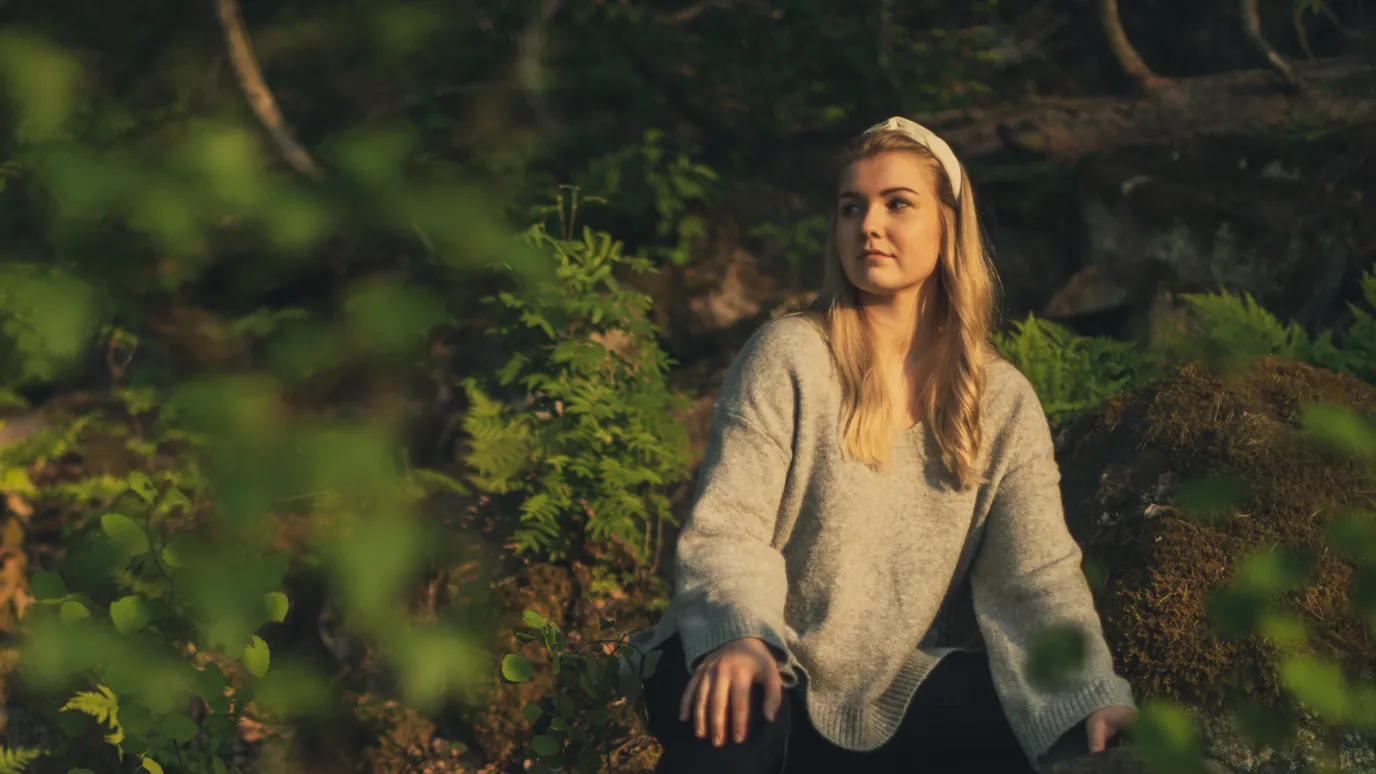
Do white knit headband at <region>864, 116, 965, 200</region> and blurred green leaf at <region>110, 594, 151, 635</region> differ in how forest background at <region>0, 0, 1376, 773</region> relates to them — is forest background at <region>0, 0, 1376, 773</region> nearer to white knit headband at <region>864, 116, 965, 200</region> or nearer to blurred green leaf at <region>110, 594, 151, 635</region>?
blurred green leaf at <region>110, 594, 151, 635</region>

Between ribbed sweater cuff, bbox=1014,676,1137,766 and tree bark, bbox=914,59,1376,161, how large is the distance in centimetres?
577

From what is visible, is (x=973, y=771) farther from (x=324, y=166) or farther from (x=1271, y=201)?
(x=1271, y=201)

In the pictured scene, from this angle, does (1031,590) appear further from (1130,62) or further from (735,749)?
(1130,62)

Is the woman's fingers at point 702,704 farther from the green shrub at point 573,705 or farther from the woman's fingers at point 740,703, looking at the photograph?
the green shrub at point 573,705

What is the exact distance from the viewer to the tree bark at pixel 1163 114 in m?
8.09

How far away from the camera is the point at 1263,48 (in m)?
8.04

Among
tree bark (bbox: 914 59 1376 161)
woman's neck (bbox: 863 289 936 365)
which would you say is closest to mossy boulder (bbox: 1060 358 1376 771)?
woman's neck (bbox: 863 289 936 365)

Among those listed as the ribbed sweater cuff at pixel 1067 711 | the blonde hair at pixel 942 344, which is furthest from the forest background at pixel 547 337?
the blonde hair at pixel 942 344

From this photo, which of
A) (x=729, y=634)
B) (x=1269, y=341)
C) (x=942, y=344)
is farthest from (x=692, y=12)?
(x=729, y=634)

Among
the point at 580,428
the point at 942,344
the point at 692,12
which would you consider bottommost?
the point at 580,428

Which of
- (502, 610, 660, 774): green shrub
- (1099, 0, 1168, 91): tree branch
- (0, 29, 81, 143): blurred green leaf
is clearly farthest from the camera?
(1099, 0, 1168, 91): tree branch

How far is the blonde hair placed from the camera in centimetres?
347

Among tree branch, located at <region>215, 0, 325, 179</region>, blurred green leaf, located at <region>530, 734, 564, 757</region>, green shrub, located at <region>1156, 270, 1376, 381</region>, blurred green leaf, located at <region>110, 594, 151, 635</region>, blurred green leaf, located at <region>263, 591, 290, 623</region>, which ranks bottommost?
blurred green leaf, located at <region>530, 734, 564, 757</region>

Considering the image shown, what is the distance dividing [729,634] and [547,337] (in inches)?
117
